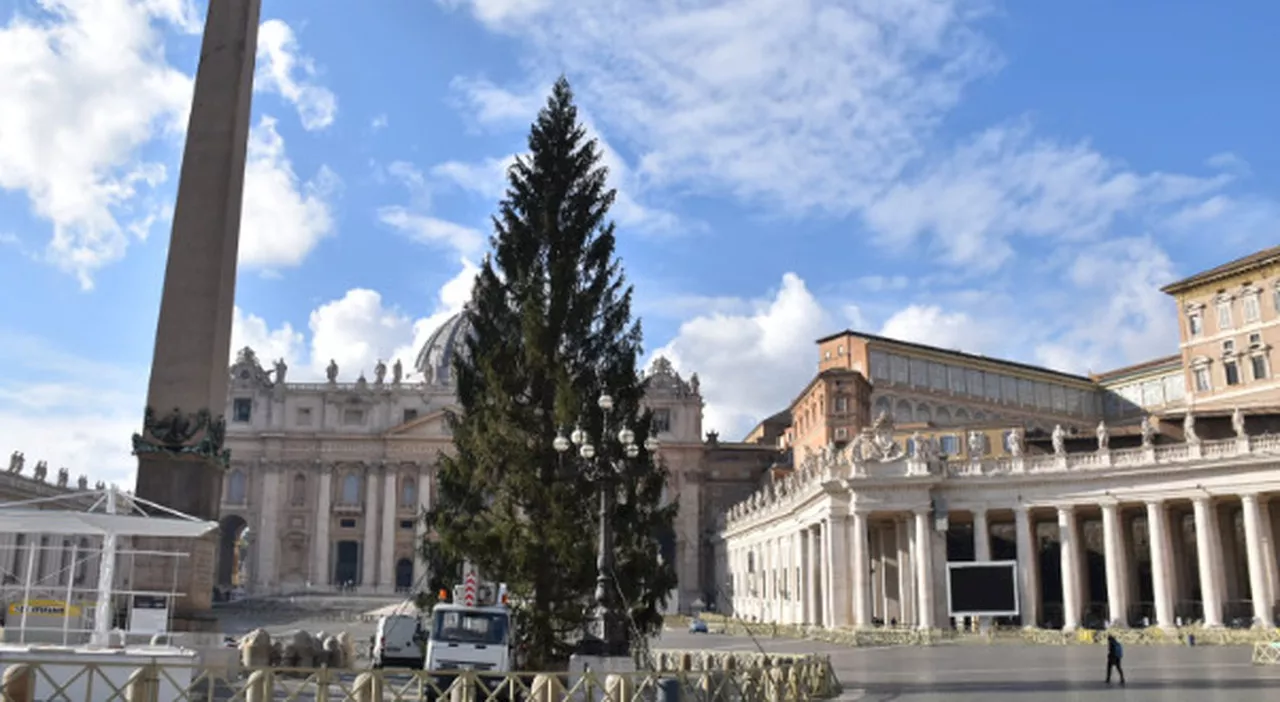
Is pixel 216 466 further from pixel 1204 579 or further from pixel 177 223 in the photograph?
pixel 1204 579

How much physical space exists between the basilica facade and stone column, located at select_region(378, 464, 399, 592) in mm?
88

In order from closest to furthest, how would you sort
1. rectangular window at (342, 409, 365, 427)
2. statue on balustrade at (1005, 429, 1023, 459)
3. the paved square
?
the paved square → statue on balustrade at (1005, 429, 1023, 459) → rectangular window at (342, 409, 365, 427)

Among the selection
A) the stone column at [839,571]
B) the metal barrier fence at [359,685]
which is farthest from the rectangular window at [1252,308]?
the metal barrier fence at [359,685]

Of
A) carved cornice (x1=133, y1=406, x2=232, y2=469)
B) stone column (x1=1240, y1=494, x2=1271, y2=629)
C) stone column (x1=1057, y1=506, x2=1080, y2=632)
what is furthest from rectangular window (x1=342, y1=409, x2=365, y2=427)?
carved cornice (x1=133, y1=406, x2=232, y2=469)

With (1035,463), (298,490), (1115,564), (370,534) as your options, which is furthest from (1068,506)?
(298,490)

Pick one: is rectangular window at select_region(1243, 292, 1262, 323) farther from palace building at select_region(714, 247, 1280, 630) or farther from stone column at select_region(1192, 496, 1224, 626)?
stone column at select_region(1192, 496, 1224, 626)

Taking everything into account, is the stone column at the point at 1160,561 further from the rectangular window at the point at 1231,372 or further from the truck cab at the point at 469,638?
the truck cab at the point at 469,638

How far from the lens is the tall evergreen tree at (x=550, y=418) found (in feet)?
76.2

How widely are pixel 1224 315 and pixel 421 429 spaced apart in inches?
2481

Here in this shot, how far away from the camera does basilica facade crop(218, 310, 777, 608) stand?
9494 cm

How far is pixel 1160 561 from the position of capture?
45.1 meters

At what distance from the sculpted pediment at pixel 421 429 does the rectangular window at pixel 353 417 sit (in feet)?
12.5

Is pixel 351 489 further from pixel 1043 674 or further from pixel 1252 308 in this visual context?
pixel 1043 674

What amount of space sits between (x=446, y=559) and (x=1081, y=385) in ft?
261
